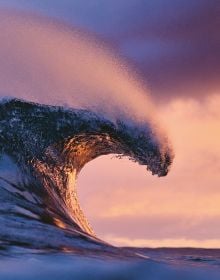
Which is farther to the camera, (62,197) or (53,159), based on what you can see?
(53,159)

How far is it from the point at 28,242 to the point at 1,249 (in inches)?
21.1

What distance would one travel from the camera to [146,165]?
1415 centimetres

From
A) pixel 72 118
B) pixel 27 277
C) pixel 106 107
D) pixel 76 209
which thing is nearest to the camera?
pixel 27 277

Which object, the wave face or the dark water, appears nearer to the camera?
the dark water

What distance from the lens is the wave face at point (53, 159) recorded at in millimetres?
6680

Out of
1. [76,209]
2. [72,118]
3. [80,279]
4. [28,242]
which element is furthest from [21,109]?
[80,279]

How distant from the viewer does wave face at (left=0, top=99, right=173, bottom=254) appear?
263 inches

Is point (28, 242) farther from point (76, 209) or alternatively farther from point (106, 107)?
point (106, 107)

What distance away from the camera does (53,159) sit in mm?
11891

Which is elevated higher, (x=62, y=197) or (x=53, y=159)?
(x=53, y=159)

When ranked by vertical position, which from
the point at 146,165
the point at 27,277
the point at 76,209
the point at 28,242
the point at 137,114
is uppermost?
the point at 137,114

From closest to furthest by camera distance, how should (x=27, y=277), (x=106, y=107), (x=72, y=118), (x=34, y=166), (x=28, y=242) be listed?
(x=27, y=277) → (x=28, y=242) → (x=34, y=166) → (x=72, y=118) → (x=106, y=107)

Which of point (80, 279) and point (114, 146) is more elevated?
point (114, 146)

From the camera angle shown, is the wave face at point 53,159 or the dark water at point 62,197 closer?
the dark water at point 62,197
